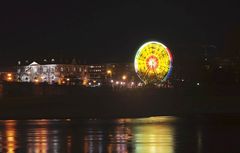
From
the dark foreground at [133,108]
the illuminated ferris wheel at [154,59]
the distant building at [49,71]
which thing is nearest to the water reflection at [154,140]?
the dark foreground at [133,108]

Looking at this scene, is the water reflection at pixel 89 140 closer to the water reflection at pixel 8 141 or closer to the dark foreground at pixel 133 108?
the water reflection at pixel 8 141

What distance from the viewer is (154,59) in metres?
69.0

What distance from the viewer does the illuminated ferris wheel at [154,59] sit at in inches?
2699

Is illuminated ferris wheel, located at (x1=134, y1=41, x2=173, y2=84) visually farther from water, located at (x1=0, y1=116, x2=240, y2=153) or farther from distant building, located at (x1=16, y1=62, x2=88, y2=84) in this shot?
distant building, located at (x1=16, y1=62, x2=88, y2=84)

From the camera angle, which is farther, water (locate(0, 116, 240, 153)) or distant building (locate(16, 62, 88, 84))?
distant building (locate(16, 62, 88, 84))

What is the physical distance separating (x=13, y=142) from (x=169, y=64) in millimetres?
49746

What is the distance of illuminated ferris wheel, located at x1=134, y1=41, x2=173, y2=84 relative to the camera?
225 feet

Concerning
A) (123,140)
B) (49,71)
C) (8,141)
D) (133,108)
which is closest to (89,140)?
(123,140)

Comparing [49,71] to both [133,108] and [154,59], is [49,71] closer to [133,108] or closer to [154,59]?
[154,59]

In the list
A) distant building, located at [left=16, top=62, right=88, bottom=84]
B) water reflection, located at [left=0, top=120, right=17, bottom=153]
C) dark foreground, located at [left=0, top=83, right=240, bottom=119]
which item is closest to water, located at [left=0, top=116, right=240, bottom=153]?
water reflection, located at [left=0, top=120, right=17, bottom=153]

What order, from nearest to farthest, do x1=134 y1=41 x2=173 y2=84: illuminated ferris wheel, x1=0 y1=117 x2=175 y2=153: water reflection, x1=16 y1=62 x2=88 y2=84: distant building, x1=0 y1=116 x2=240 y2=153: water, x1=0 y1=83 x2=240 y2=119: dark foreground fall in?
x1=0 y1=116 x2=240 y2=153: water < x1=0 y1=117 x2=175 y2=153: water reflection < x1=0 y1=83 x2=240 y2=119: dark foreground < x1=134 y1=41 x2=173 y2=84: illuminated ferris wheel < x1=16 y1=62 x2=88 y2=84: distant building

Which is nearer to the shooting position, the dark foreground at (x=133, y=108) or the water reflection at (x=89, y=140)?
the water reflection at (x=89, y=140)

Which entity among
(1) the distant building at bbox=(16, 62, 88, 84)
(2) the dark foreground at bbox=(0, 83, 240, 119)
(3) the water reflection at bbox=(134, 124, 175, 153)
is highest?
(1) the distant building at bbox=(16, 62, 88, 84)

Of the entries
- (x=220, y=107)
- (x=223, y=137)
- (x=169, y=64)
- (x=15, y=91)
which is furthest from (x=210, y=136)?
(x=15, y=91)
